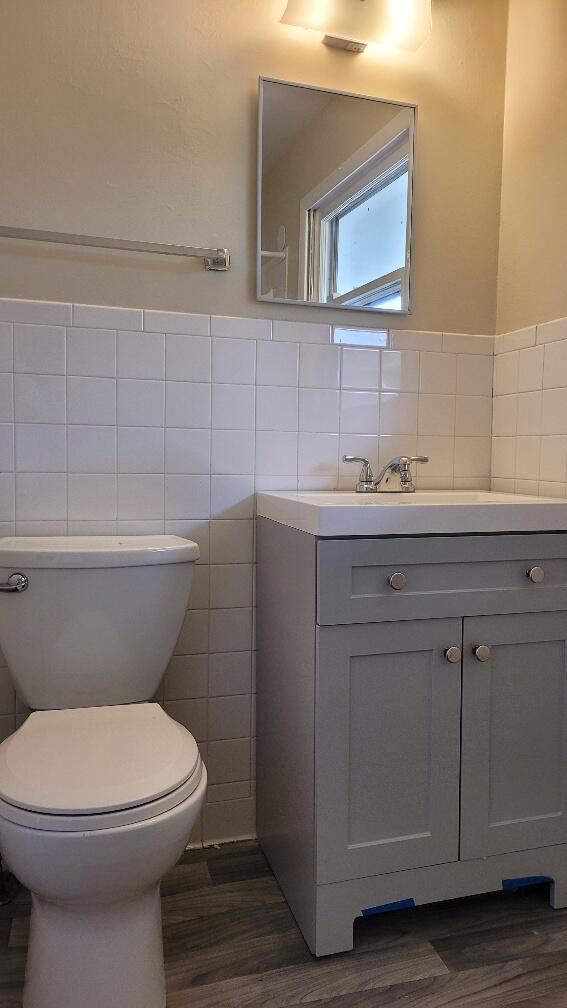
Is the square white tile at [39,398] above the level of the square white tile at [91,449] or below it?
above

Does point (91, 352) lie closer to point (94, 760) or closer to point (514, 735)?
point (94, 760)

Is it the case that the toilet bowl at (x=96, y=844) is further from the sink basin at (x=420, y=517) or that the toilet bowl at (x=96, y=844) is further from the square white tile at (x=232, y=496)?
the square white tile at (x=232, y=496)

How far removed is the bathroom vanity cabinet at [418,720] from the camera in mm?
1383

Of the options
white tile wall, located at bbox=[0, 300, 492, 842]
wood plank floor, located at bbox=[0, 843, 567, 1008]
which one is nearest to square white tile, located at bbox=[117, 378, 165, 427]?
white tile wall, located at bbox=[0, 300, 492, 842]

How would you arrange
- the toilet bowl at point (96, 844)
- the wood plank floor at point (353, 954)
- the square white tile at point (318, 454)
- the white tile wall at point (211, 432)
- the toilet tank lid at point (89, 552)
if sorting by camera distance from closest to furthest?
the toilet bowl at point (96, 844), the wood plank floor at point (353, 954), the toilet tank lid at point (89, 552), the white tile wall at point (211, 432), the square white tile at point (318, 454)

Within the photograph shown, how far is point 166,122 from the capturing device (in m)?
1.72

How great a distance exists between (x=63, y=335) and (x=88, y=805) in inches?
42.1

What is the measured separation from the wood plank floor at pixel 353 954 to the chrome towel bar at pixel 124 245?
1485mm

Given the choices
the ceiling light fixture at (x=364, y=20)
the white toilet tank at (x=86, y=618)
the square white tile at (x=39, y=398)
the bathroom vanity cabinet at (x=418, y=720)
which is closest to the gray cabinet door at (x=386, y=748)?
the bathroom vanity cabinet at (x=418, y=720)

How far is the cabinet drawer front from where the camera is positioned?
1361mm

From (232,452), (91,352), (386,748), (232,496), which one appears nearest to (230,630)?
(232,496)

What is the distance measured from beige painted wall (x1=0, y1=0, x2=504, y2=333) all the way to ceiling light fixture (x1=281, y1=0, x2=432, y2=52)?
0.05m

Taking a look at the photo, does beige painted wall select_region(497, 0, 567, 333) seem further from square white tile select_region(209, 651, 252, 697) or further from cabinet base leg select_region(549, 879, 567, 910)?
cabinet base leg select_region(549, 879, 567, 910)

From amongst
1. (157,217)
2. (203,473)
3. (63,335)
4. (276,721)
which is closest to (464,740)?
(276,721)
